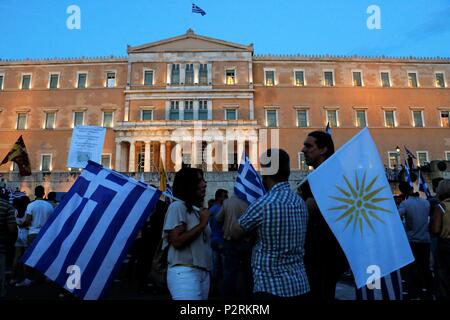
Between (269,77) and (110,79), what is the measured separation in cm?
1683

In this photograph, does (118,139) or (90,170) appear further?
(118,139)

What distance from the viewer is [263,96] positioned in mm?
34625

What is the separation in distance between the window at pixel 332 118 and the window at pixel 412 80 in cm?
900

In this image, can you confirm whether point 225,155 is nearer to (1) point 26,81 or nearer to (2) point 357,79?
(2) point 357,79

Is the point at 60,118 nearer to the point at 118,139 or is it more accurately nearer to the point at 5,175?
the point at 118,139

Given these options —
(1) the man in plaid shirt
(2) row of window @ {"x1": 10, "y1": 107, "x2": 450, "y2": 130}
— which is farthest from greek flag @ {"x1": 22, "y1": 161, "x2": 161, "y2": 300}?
(2) row of window @ {"x1": 10, "y1": 107, "x2": 450, "y2": 130}

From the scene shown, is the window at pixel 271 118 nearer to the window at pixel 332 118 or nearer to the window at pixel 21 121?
the window at pixel 332 118

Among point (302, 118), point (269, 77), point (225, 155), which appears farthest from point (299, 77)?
point (225, 155)

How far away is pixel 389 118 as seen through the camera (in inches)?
1379

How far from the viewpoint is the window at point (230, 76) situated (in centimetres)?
3428

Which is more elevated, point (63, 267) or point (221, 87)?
point (221, 87)
